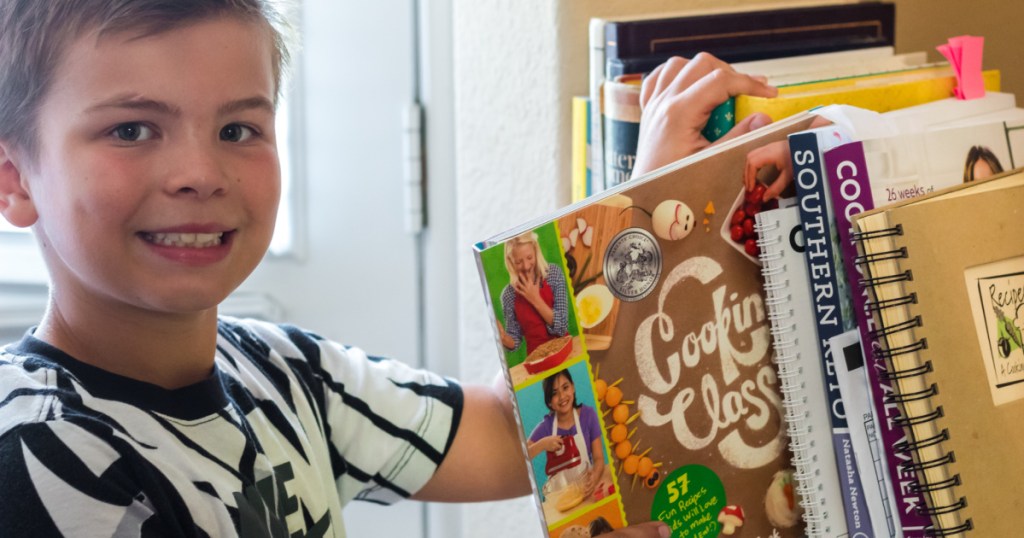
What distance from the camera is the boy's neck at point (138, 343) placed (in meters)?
0.64

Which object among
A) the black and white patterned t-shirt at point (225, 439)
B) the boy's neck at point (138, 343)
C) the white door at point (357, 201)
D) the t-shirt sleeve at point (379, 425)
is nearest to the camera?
the black and white patterned t-shirt at point (225, 439)

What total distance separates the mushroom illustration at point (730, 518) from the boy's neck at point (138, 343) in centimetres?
35

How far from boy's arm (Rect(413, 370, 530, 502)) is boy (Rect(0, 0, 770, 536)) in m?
0.12

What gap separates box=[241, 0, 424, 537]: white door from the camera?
1179 mm

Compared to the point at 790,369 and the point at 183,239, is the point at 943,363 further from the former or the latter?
the point at 183,239

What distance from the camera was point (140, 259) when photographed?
611mm

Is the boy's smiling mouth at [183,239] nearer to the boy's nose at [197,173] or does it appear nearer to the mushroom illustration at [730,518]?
the boy's nose at [197,173]

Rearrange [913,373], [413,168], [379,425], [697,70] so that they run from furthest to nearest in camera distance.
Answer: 1. [413,168]
2. [379,425]
3. [697,70]
4. [913,373]

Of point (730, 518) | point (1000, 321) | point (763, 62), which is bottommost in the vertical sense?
point (730, 518)

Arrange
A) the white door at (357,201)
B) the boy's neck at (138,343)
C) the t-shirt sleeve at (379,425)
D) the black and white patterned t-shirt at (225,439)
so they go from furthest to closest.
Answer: the white door at (357,201) < the t-shirt sleeve at (379,425) < the boy's neck at (138,343) < the black and white patterned t-shirt at (225,439)

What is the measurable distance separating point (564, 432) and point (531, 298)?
3.2 inches

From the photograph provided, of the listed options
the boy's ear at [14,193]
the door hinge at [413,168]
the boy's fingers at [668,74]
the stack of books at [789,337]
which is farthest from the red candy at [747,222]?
the door hinge at [413,168]

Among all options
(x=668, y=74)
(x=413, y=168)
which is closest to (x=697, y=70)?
(x=668, y=74)

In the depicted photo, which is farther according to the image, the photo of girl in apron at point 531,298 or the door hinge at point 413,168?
the door hinge at point 413,168
